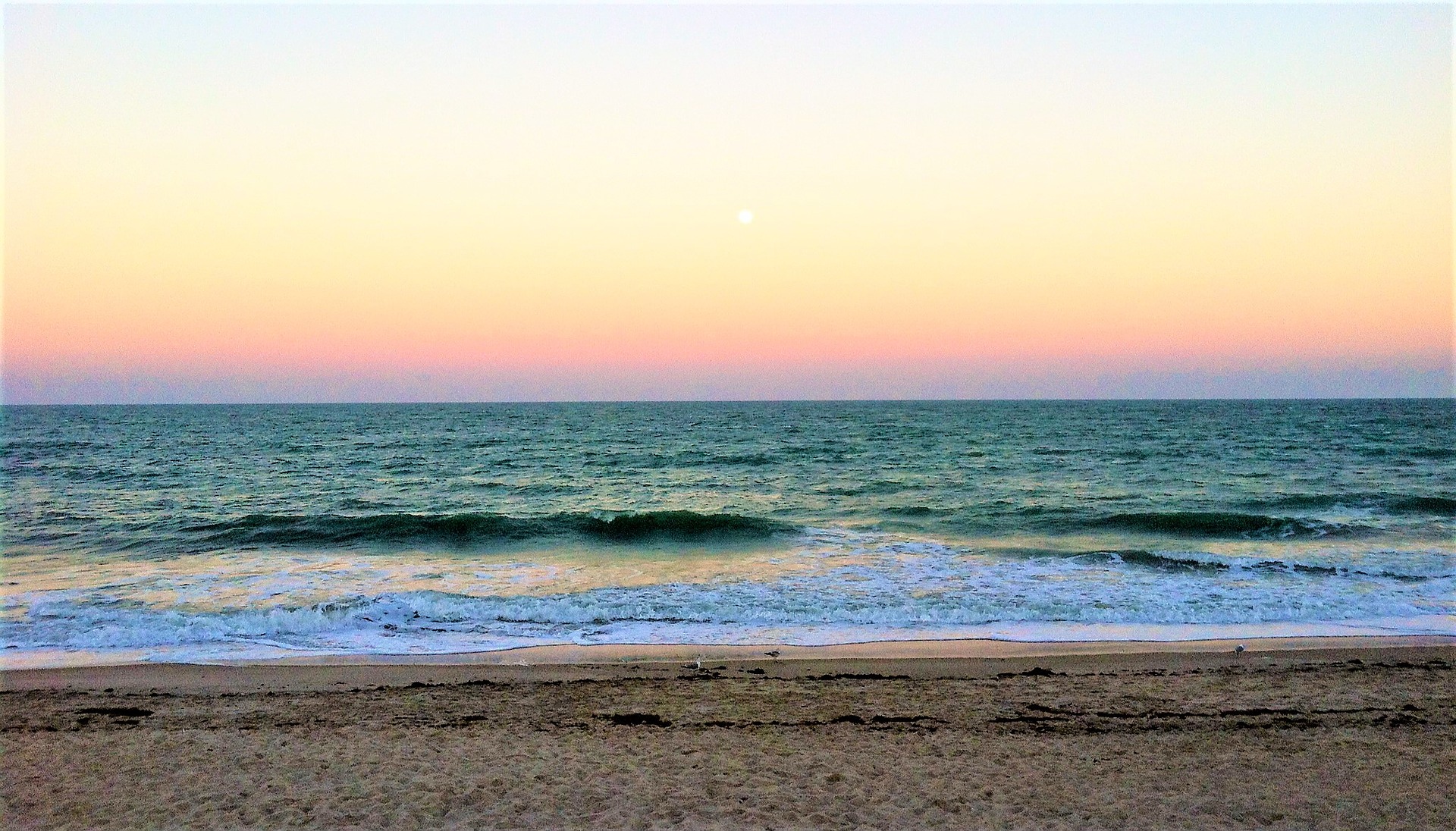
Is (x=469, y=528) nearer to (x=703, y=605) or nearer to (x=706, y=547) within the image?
(x=706, y=547)

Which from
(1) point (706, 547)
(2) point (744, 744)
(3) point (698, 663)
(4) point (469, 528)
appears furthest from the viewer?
(4) point (469, 528)

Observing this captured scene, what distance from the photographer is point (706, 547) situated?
2105 centimetres

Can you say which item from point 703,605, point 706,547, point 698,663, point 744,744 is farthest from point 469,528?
point 744,744

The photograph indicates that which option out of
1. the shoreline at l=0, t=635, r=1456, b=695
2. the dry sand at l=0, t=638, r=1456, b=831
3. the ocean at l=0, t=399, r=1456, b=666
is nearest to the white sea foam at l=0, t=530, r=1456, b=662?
the ocean at l=0, t=399, r=1456, b=666

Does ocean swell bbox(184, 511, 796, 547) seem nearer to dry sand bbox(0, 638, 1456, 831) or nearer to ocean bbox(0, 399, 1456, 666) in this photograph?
ocean bbox(0, 399, 1456, 666)

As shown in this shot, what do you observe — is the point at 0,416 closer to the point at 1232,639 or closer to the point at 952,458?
the point at 952,458

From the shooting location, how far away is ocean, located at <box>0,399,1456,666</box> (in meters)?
12.7

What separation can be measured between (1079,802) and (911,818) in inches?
50.3

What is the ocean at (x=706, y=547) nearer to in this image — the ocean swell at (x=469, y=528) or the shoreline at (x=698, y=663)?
the ocean swell at (x=469, y=528)

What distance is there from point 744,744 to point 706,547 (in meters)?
13.5

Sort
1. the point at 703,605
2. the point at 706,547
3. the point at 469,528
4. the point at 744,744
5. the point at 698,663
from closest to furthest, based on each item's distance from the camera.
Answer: the point at 744,744 → the point at 698,663 → the point at 703,605 → the point at 706,547 → the point at 469,528

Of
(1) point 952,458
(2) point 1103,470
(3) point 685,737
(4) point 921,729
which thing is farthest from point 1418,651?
(1) point 952,458

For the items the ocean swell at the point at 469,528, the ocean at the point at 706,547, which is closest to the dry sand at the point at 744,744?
the ocean at the point at 706,547

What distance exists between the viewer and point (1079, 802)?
20.8ft
